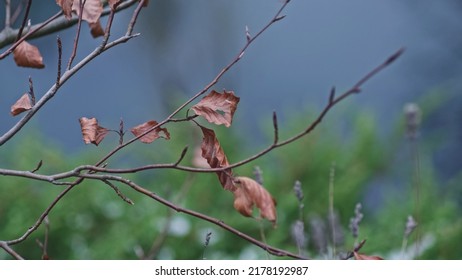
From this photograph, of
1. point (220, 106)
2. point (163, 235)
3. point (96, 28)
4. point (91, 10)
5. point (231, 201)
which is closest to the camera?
point (220, 106)

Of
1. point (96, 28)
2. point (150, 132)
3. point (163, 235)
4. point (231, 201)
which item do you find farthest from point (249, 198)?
point (231, 201)

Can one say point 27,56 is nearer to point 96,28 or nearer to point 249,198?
point 96,28

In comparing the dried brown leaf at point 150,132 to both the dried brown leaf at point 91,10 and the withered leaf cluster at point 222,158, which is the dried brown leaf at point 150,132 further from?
the dried brown leaf at point 91,10

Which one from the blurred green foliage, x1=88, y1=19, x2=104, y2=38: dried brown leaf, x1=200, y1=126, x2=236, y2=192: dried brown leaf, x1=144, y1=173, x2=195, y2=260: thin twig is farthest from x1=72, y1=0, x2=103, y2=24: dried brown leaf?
the blurred green foliage

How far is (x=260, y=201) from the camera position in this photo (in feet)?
4.02

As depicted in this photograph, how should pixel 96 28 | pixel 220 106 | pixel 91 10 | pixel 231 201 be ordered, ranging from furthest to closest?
1. pixel 231 201
2. pixel 96 28
3. pixel 91 10
4. pixel 220 106

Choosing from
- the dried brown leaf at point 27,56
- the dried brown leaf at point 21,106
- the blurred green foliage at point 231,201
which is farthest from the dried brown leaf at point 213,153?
the blurred green foliage at point 231,201

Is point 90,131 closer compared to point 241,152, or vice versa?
point 90,131

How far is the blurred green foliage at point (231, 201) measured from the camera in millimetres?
3096

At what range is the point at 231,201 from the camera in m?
3.47

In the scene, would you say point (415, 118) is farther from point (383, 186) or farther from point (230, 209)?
point (383, 186)

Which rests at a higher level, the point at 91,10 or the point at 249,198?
the point at 91,10
